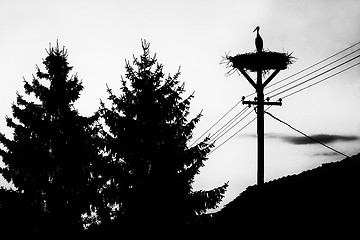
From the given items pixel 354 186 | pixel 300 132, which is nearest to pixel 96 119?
pixel 300 132

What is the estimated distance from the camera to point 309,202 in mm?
8422

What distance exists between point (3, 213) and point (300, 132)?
38.9ft

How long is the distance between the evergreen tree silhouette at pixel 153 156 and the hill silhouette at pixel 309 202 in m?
4.04

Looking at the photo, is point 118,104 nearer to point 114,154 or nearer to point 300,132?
point 114,154

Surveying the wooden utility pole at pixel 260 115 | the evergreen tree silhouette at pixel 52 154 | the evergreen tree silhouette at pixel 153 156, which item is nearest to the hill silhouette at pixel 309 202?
the wooden utility pole at pixel 260 115

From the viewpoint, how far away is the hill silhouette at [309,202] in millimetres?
7254

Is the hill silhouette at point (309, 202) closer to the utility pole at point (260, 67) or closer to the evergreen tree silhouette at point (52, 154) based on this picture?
the utility pole at point (260, 67)

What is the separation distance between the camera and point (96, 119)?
2014 centimetres

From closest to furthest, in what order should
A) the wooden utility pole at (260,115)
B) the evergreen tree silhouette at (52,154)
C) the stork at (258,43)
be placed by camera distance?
the wooden utility pole at (260,115) < the stork at (258,43) < the evergreen tree silhouette at (52,154)

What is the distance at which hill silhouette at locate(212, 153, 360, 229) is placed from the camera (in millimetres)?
7254

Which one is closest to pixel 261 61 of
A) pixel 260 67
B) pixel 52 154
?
pixel 260 67

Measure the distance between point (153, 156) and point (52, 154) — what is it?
19.4ft

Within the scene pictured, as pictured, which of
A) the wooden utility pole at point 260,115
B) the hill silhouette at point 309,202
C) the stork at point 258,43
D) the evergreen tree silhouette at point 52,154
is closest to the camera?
the hill silhouette at point 309,202

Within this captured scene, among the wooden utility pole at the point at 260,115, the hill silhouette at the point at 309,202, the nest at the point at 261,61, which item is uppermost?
the nest at the point at 261,61
